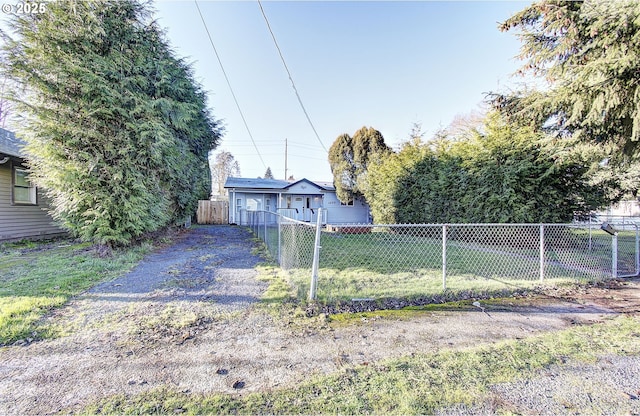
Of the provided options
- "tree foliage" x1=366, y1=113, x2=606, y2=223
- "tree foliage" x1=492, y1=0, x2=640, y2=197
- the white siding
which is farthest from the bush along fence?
the white siding

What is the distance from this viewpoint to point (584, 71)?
169 inches

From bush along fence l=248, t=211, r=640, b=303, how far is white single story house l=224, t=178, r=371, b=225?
9.96 metres

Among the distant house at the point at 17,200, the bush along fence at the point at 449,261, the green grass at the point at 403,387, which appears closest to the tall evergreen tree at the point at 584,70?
→ the bush along fence at the point at 449,261

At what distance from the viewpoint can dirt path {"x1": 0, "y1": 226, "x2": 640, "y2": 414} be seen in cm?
214

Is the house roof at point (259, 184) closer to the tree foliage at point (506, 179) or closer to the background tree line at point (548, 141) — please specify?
the background tree line at point (548, 141)

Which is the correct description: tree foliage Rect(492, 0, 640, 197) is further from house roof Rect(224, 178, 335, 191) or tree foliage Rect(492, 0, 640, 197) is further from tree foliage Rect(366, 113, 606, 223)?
house roof Rect(224, 178, 335, 191)

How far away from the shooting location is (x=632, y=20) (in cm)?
386

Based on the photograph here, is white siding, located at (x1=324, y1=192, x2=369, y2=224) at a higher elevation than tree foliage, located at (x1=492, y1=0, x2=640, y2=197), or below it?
below

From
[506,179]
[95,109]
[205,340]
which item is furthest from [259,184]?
[205,340]

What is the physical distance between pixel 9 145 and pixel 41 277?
686 centimetres

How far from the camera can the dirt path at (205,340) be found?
2141 millimetres

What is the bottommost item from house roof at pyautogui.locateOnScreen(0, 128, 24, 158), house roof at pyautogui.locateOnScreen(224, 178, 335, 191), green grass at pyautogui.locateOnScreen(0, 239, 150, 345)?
green grass at pyautogui.locateOnScreen(0, 239, 150, 345)

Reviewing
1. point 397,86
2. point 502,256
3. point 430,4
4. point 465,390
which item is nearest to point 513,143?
point 502,256

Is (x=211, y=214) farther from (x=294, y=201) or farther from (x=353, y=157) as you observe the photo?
(x=353, y=157)
